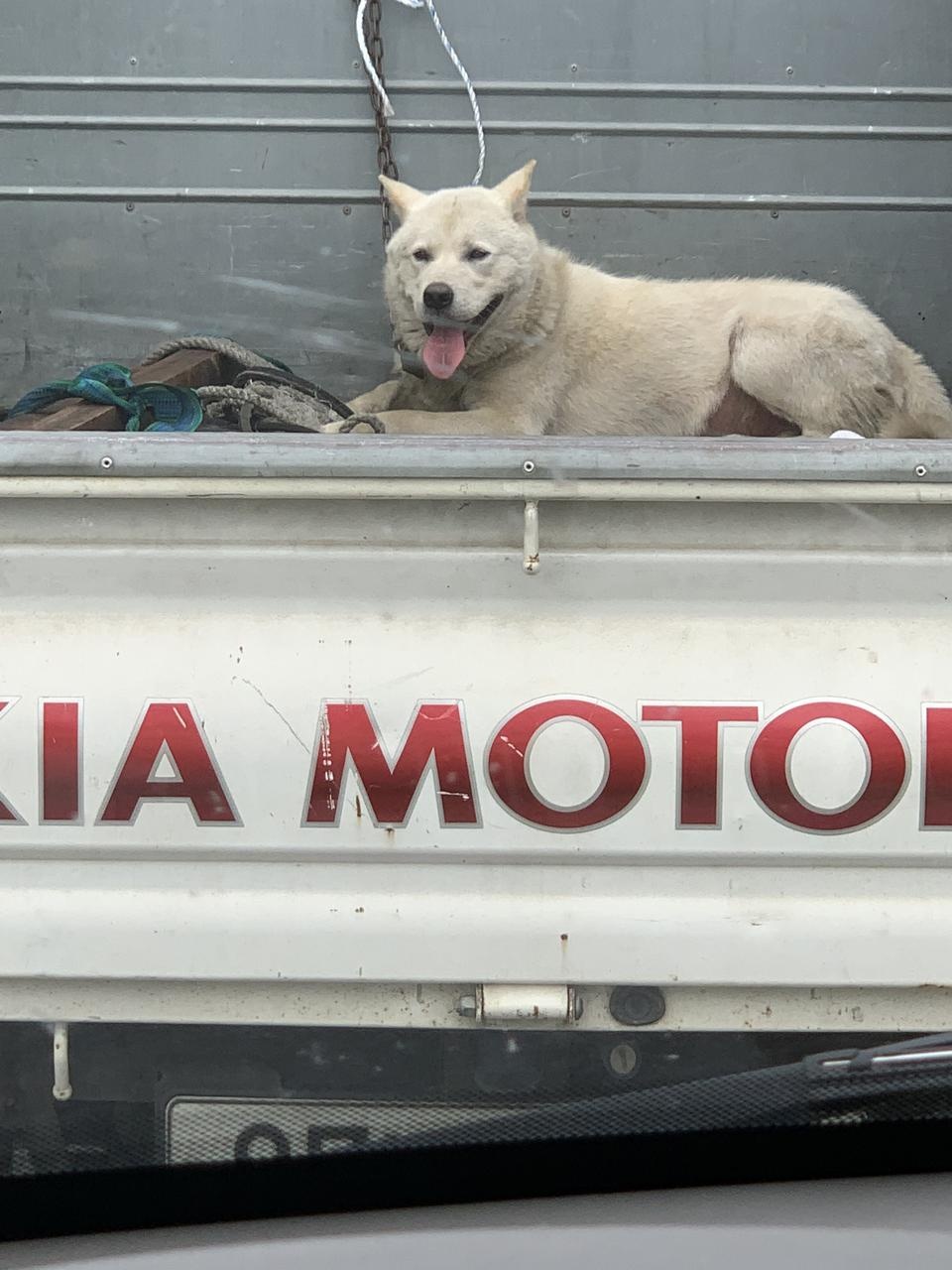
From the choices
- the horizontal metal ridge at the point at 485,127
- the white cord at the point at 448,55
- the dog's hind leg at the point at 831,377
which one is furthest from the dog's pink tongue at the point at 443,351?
the horizontal metal ridge at the point at 485,127

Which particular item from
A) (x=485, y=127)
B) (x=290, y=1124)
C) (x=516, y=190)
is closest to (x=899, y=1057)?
(x=290, y=1124)

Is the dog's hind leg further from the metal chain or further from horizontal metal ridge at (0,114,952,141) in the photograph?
the metal chain

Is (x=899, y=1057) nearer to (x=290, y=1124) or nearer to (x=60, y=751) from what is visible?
(x=290, y=1124)

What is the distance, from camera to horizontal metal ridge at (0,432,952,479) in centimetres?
182

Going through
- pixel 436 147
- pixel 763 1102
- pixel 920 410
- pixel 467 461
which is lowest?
pixel 763 1102

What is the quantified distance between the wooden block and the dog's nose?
0.67m

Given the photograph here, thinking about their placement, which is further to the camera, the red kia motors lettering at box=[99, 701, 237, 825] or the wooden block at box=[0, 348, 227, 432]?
the wooden block at box=[0, 348, 227, 432]

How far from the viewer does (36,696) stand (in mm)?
1875

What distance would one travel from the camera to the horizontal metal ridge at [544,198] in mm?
4559

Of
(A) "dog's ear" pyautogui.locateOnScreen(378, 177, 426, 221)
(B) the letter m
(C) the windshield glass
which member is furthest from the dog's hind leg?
(B) the letter m

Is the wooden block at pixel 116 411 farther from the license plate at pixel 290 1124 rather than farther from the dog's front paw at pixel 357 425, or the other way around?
the license plate at pixel 290 1124

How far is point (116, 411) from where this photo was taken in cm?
305

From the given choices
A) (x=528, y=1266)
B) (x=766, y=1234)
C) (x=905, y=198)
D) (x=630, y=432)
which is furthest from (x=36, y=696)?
(x=905, y=198)

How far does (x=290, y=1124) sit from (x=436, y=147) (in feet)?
11.4
